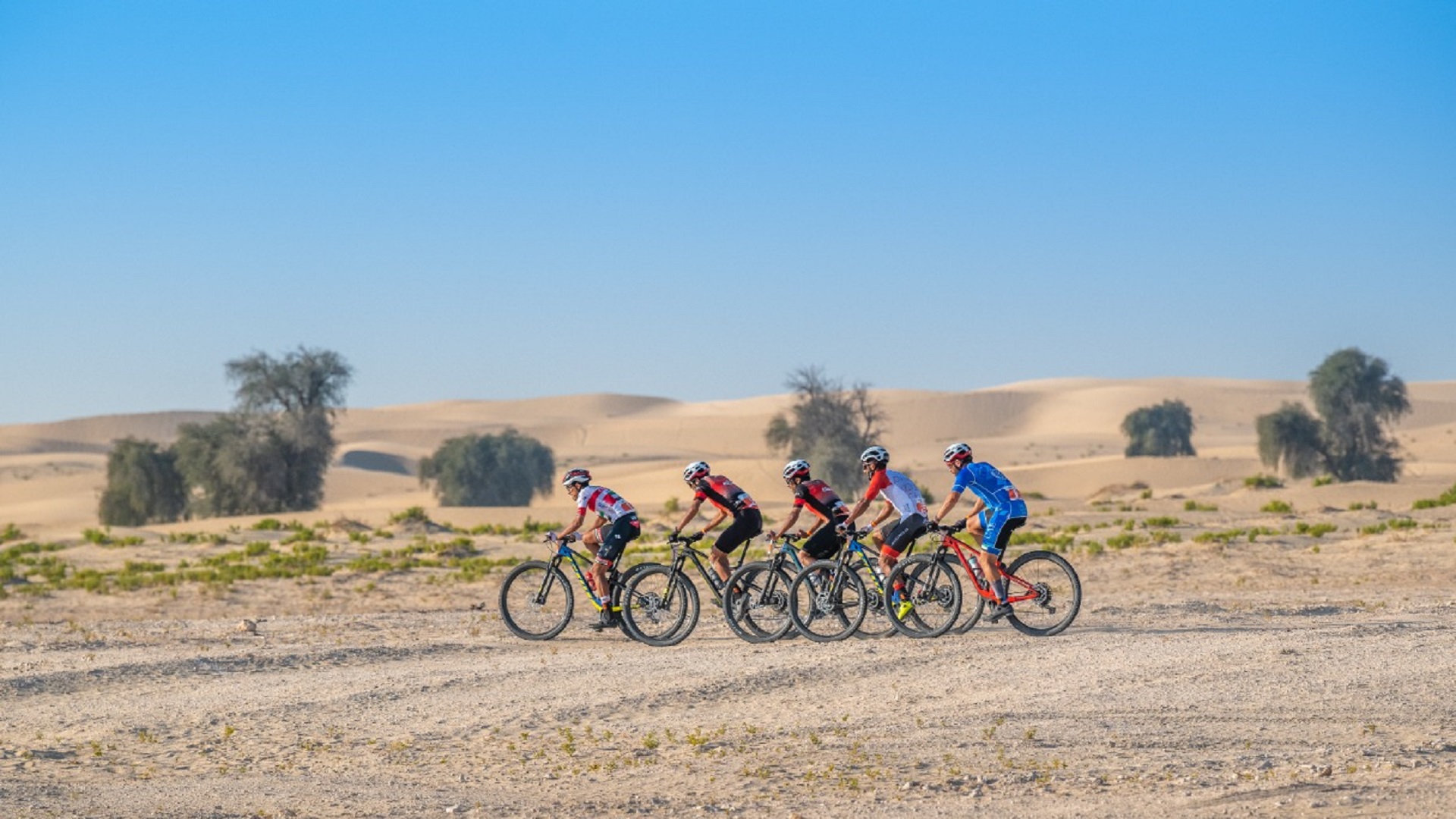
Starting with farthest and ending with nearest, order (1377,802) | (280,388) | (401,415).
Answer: (401,415)
(280,388)
(1377,802)

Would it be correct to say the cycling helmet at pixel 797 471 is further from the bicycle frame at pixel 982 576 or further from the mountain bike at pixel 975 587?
the bicycle frame at pixel 982 576

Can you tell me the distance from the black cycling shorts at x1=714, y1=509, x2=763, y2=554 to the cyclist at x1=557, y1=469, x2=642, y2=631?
2.81 feet

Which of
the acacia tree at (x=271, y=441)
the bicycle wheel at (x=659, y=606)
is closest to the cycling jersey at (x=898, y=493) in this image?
the bicycle wheel at (x=659, y=606)

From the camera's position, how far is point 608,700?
12.6 meters

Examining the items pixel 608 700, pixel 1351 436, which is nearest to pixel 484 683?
pixel 608 700

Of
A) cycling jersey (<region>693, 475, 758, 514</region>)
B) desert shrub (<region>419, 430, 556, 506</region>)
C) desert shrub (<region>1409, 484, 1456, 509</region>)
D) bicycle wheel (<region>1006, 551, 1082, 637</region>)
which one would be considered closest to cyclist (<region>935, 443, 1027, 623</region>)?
bicycle wheel (<region>1006, 551, 1082, 637</region>)

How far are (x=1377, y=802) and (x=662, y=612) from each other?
8.43m

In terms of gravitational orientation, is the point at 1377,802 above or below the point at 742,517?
below

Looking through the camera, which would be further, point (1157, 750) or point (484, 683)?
point (484, 683)

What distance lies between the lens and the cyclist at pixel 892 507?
15406 millimetres

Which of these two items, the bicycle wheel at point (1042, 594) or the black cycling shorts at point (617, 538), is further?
the black cycling shorts at point (617, 538)

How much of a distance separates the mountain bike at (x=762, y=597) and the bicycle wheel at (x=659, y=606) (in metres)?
0.38

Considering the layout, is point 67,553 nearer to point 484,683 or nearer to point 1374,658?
point 484,683

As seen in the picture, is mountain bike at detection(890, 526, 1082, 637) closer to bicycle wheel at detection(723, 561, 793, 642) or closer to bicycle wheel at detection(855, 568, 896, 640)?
bicycle wheel at detection(855, 568, 896, 640)
